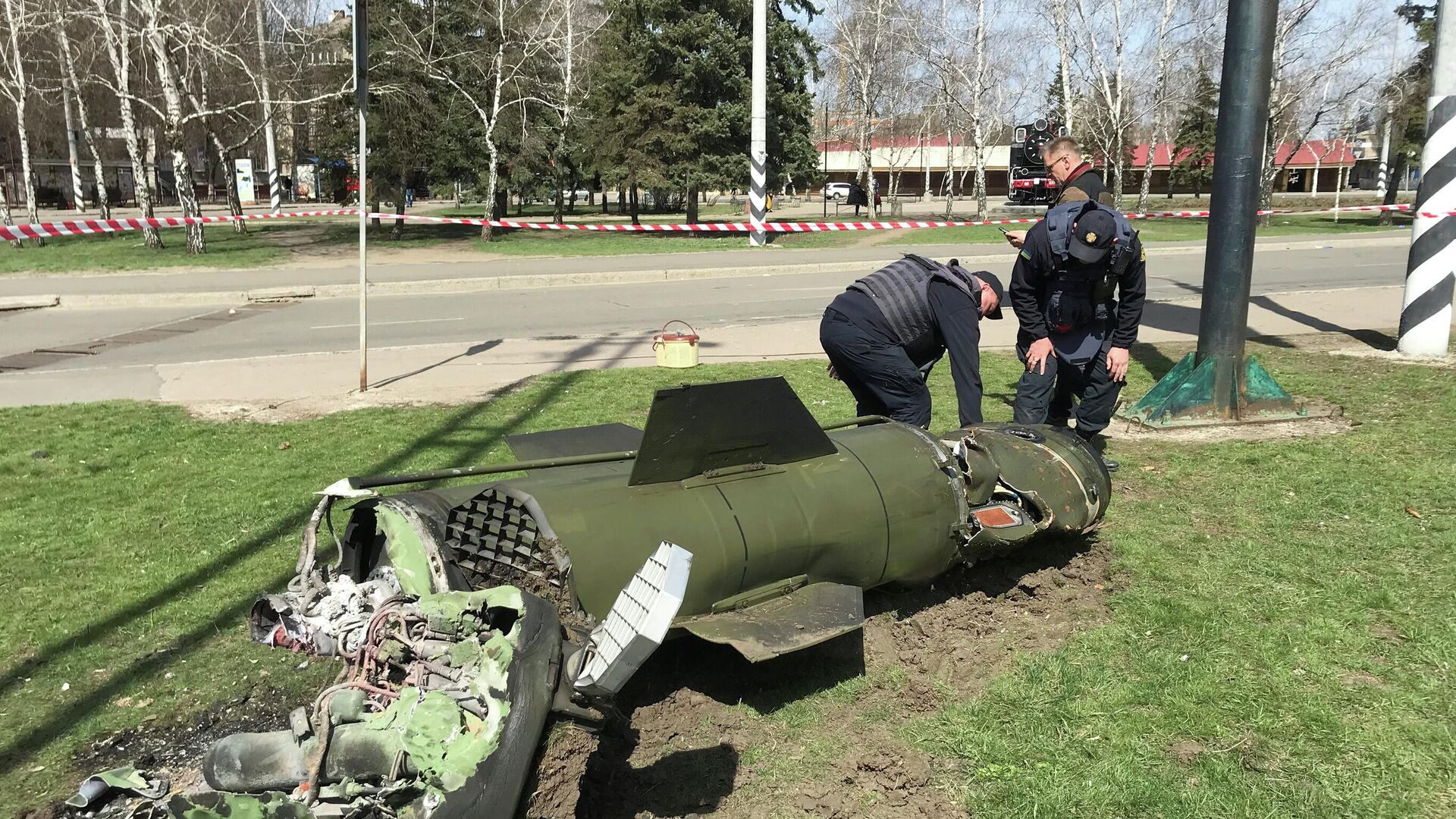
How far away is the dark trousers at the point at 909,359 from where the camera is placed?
4953mm

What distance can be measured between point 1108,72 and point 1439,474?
39.6 m

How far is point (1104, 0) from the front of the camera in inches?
1481

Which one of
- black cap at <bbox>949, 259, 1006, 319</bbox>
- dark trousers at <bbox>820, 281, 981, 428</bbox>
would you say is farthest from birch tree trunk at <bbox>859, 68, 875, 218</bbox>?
dark trousers at <bbox>820, 281, 981, 428</bbox>

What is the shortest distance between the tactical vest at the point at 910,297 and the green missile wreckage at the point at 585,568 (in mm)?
670

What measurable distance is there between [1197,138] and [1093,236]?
5427 centimetres

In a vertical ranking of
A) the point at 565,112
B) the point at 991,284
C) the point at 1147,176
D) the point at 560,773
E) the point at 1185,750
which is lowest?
the point at 1185,750

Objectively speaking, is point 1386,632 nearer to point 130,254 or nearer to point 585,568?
point 585,568

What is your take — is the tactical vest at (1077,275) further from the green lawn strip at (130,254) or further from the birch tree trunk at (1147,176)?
the birch tree trunk at (1147,176)

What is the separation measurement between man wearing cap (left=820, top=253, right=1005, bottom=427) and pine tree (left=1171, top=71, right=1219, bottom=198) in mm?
48265

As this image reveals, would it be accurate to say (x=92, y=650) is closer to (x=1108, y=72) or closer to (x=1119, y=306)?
(x=1119, y=306)

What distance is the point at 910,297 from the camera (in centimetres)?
507

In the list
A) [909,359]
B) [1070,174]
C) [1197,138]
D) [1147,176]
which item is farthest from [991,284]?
[1197,138]

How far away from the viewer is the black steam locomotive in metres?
8.31

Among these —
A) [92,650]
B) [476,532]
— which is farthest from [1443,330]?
[92,650]
